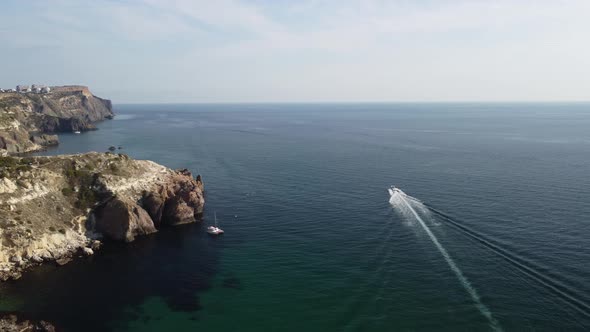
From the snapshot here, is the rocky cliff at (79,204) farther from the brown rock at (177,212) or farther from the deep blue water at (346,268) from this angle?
the deep blue water at (346,268)

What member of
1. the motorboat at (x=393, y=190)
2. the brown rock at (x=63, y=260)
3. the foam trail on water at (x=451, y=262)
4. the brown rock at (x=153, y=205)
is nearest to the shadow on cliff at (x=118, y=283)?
the brown rock at (x=63, y=260)

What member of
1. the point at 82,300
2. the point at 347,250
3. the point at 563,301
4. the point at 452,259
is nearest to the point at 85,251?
the point at 82,300

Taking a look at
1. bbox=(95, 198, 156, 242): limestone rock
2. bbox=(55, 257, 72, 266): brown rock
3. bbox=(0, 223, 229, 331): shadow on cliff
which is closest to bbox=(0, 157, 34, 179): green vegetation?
bbox=(95, 198, 156, 242): limestone rock

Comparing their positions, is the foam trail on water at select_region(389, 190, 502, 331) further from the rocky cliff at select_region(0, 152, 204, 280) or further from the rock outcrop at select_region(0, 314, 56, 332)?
the rock outcrop at select_region(0, 314, 56, 332)

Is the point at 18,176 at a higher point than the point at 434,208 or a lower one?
higher

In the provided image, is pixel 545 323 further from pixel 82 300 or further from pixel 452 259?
pixel 82 300

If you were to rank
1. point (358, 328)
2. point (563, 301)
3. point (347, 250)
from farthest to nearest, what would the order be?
point (347, 250) < point (563, 301) < point (358, 328)

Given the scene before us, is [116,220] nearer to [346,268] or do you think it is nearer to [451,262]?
[346,268]
